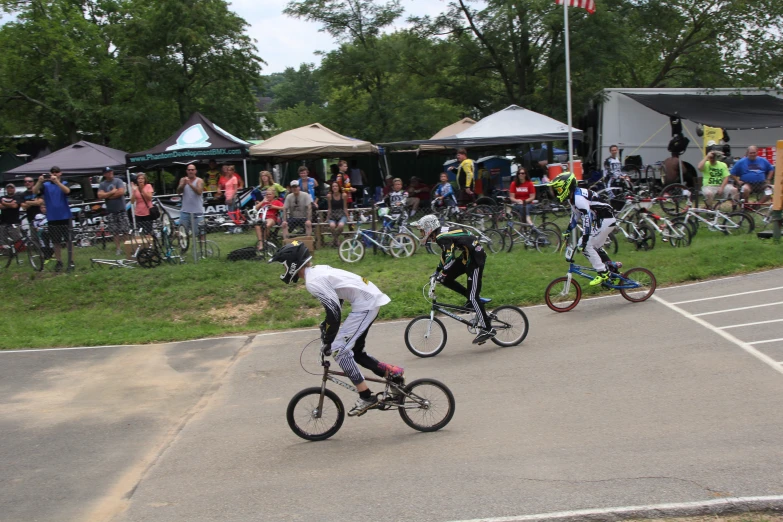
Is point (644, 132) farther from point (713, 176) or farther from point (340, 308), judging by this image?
point (340, 308)

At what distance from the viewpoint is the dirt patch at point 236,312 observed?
43.1 feet

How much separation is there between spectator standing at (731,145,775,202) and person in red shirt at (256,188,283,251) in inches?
427

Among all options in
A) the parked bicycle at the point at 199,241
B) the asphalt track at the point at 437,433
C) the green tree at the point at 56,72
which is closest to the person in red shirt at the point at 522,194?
the asphalt track at the point at 437,433

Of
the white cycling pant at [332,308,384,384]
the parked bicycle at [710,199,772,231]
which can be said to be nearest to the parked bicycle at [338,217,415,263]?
the parked bicycle at [710,199,772,231]

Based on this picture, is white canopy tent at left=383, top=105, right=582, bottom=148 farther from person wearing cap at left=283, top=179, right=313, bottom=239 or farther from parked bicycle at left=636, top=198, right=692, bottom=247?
person wearing cap at left=283, top=179, right=313, bottom=239

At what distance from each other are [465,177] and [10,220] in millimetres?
11305

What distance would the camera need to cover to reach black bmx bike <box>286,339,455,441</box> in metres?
7.12

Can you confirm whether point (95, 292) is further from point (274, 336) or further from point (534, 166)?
point (534, 166)

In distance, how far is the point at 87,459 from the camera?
7109 millimetres

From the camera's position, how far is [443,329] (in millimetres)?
10203

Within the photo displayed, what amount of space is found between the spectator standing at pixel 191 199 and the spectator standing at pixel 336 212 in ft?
9.32

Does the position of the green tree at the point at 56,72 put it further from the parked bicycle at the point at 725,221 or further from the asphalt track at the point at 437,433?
the parked bicycle at the point at 725,221

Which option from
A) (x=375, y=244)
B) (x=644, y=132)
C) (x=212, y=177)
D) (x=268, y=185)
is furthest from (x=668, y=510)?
(x=644, y=132)

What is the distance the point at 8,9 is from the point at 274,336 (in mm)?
28541
